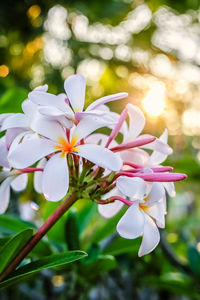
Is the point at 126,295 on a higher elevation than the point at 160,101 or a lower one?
lower

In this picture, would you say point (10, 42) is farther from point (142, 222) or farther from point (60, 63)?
point (142, 222)

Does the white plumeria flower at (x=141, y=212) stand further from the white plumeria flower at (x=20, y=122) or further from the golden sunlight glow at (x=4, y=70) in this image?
the golden sunlight glow at (x=4, y=70)

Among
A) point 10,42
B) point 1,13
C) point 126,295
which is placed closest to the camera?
point 126,295

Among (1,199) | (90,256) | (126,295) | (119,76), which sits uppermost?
(1,199)

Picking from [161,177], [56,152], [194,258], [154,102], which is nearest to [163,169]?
[161,177]

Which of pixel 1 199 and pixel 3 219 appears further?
pixel 3 219

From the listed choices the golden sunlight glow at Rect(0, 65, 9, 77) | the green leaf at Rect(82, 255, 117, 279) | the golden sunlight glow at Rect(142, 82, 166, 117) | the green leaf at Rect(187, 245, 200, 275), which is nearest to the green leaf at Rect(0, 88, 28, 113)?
the green leaf at Rect(82, 255, 117, 279)

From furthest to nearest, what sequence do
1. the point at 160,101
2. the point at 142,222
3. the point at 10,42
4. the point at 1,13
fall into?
the point at 10,42 → the point at 1,13 → the point at 160,101 → the point at 142,222

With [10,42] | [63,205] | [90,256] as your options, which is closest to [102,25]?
[10,42]
